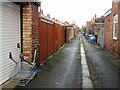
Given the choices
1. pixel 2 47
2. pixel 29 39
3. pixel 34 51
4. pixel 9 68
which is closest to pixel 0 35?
pixel 2 47

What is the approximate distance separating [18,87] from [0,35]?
1592mm

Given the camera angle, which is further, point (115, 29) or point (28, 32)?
point (115, 29)

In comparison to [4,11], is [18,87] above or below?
below

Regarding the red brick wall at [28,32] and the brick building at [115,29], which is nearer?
the red brick wall at [28,32]

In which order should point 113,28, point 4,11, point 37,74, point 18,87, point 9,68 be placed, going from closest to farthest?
point 18,87 → point 4,11 → point 9,68 → point 37,74 → point 113,28

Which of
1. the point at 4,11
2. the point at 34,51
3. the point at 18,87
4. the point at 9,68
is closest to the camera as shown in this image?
the point at 18,87

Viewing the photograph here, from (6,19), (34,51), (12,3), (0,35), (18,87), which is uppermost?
(12,3)

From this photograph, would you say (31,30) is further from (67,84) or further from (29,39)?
(67,84)

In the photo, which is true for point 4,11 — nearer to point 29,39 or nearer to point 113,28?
point 29,39

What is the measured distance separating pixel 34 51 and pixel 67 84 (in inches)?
112

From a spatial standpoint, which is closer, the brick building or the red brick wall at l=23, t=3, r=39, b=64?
the red brick wall at l=23, t=3, r=39, b=64

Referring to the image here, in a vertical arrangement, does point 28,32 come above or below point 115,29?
below

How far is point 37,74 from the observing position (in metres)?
8.91

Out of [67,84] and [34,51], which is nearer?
[67,84]
